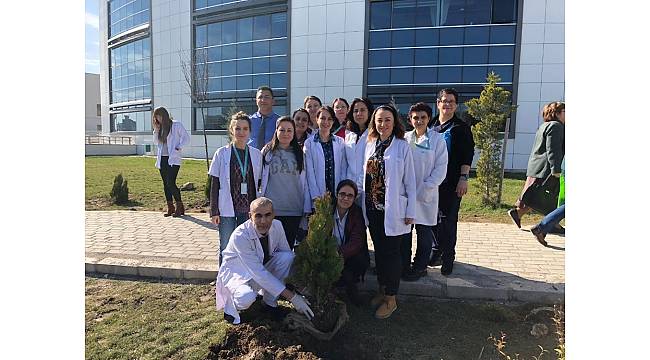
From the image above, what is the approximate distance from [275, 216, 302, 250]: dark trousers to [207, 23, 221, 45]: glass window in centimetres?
2127

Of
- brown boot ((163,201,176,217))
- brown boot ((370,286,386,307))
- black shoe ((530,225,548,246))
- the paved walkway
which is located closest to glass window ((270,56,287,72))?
brown boot ((163,201,176,217))

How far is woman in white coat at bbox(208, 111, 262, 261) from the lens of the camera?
376 cm

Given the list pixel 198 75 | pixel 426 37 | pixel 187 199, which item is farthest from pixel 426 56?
pixel 187 199

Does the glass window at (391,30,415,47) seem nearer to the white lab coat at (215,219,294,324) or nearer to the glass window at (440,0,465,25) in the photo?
the glass window at (440,0,465,25)

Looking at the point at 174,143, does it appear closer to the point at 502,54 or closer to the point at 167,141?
the point at 167,141

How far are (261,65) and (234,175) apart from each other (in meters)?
19.7

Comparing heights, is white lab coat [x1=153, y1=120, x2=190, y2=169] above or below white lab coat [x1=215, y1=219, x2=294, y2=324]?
above

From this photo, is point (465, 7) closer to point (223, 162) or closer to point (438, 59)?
point (438, 59)

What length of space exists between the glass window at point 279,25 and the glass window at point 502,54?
10.5 meters

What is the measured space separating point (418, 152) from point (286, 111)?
18944 mm

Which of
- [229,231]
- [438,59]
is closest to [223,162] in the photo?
[229,231]

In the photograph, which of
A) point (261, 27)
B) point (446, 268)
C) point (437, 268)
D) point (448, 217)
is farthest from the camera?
point (261, 27)

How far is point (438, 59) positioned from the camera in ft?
59.3

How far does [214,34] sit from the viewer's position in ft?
75.3
